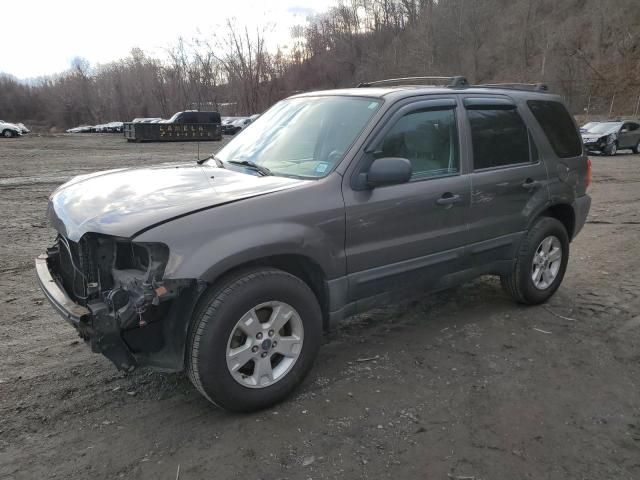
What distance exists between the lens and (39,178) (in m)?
15.0

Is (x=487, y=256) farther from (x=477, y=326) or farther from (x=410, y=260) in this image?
(x=410, y=260)

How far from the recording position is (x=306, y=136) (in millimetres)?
3850

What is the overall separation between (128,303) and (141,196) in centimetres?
72

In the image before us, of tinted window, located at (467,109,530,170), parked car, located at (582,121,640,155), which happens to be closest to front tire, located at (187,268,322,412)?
tinted window, located at (467,109,530,170)

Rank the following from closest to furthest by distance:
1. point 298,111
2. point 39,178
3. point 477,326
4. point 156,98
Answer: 1. point 298,111
2. point 477,326
3. point 39,178
4. point 156,98

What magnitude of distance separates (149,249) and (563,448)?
252 centimetres

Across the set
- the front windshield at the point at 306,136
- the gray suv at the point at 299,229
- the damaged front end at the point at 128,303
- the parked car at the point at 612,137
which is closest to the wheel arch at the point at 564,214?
the gray suv at the point at 299,229

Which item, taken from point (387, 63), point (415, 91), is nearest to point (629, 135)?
point (415, 91)

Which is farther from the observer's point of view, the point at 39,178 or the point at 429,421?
the point at 39,178

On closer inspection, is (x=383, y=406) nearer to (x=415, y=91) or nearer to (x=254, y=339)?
(x=254, y=339)

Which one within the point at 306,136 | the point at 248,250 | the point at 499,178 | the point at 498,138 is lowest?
the point at 248,250

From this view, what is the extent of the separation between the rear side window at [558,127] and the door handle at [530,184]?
1.60 feet

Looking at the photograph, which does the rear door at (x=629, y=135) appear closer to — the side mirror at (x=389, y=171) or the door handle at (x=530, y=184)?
the door handle at (x=530, y=184)

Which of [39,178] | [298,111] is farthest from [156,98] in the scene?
[298,111]
